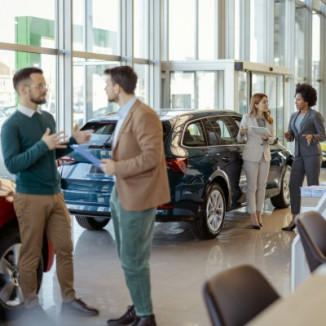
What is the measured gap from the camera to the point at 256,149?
877 cm

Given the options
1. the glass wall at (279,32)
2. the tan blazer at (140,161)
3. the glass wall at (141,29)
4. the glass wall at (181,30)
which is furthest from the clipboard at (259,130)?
the glass wall at (279,32)

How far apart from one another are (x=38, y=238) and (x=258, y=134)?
13.8ft

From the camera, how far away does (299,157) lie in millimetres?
8844

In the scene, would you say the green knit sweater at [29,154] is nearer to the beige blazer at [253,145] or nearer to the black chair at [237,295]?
the black chair at [237,295]

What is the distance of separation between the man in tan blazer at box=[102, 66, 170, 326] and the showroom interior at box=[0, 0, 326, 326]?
535 millimetres

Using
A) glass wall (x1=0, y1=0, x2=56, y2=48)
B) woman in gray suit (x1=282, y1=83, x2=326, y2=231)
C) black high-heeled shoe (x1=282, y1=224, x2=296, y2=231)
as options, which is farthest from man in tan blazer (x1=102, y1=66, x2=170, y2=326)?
glass wall (x1=0, y1=0, x2=56, y2=48)

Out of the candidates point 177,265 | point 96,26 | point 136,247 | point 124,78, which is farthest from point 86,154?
point 96,26

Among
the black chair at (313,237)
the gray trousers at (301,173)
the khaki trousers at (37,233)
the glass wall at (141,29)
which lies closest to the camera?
the black chair at (313,237)

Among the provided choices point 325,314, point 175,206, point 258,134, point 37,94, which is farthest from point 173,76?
point 325,314

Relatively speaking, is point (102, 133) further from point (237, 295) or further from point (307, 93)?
point (237, 295)

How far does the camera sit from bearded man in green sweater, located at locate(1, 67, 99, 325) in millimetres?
4969

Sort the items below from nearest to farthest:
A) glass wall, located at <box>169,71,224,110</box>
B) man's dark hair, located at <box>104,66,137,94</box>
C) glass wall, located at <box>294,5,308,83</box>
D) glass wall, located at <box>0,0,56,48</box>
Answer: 1. man's dark hair, located at <box>104,66,137,94</box>
2. glass wall, located at <box>0,0,56,48</box>
3. glass wall, located at <box>169,71,224,110</box>
4. glass wall, located at <box>294,5,308,83</box>

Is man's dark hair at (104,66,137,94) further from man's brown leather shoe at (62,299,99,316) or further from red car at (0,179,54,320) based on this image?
man's brown leather shoe at (62,299,99,316)

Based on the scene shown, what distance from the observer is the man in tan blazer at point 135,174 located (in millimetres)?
4680
